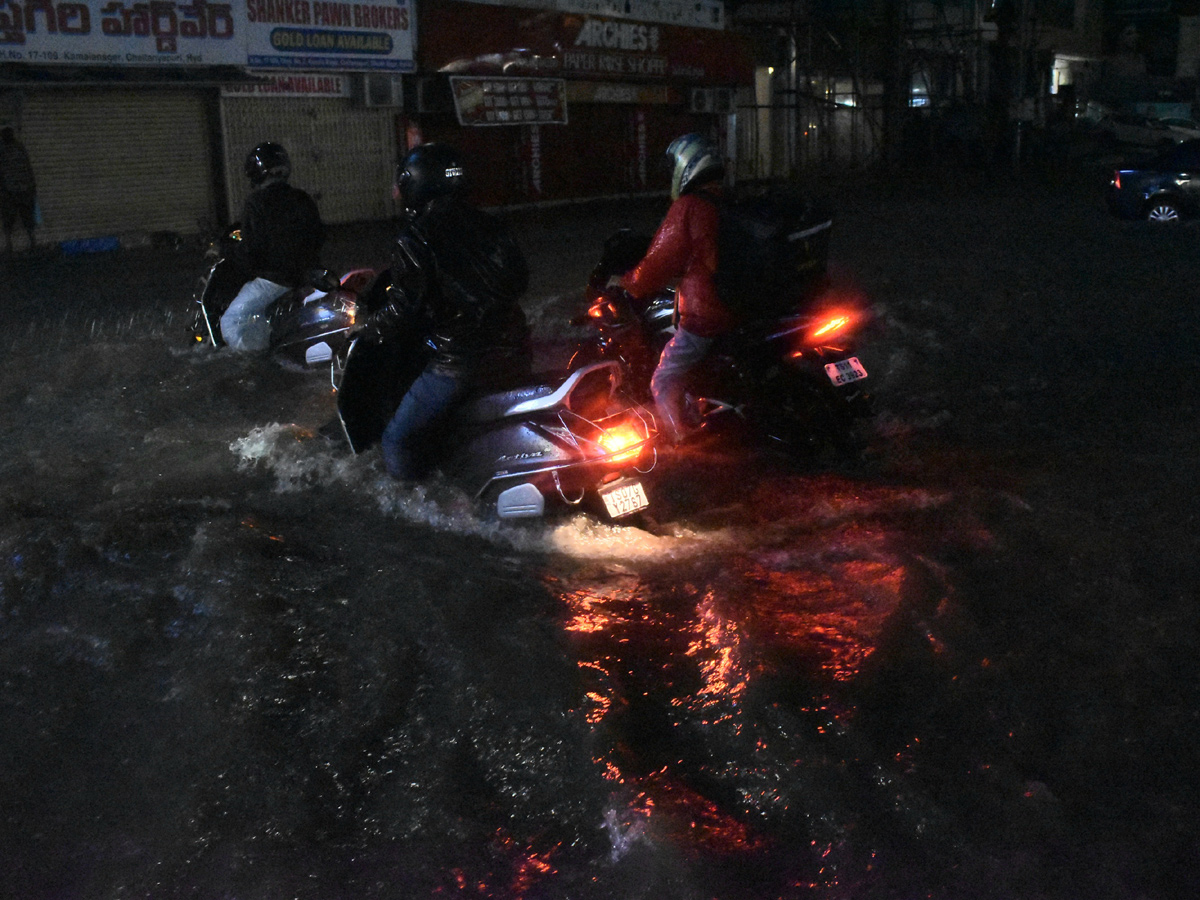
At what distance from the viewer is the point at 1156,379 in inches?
311

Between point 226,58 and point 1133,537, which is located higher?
point 226,58

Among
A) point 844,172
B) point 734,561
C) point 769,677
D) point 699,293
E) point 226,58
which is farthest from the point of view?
point 844,172

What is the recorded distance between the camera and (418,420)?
5168 millimetres

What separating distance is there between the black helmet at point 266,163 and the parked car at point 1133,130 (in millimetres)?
31283

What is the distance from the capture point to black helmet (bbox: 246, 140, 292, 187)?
7496 mm

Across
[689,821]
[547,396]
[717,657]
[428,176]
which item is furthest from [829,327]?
[689,821]

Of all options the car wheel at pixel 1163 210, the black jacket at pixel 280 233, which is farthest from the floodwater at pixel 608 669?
the car wheel at pixel 1163 210

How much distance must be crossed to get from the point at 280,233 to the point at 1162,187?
45.4 ft

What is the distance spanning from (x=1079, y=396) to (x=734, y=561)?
3.66 meters

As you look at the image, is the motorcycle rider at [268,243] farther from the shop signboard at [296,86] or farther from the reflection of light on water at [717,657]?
the shop signboard at [296,86]

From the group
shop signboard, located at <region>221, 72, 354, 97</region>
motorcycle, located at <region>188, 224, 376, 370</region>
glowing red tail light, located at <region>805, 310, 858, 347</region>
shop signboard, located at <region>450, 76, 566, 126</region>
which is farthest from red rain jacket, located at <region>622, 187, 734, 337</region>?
shop signboard, located at <region>450, 76, 566, 126</region>

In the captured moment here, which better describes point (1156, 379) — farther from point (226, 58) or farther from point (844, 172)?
point (844, 172)

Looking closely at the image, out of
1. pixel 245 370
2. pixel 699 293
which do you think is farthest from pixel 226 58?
pixel 699 293

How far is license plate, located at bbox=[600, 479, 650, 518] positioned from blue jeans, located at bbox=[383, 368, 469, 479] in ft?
2.43
